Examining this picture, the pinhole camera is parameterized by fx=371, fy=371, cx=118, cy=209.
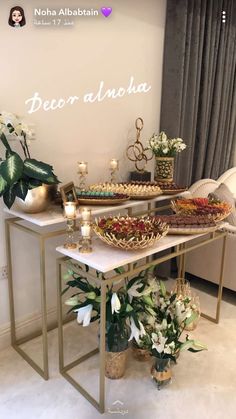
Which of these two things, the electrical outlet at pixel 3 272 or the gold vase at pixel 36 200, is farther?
the electrical outlet at pixel 3 272

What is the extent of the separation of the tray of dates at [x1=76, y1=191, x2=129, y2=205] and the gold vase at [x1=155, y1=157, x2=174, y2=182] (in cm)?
55

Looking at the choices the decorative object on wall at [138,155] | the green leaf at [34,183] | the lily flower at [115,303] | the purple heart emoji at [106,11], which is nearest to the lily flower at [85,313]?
the lily flower at [115,303]

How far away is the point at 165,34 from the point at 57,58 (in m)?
1.01

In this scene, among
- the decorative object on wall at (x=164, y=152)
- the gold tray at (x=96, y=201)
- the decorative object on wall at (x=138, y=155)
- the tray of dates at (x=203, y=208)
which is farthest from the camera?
the decorative object on wall at (x=138, y=155)

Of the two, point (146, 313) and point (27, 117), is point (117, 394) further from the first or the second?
point (27, 117)

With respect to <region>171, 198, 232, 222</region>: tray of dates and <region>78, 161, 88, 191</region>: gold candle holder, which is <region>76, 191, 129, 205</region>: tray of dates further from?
<region>171, 198, 232, 222</region>: tray of dates

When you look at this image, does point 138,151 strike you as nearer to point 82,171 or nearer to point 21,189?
point 82,171

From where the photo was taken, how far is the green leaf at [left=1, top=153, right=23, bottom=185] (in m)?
1.72

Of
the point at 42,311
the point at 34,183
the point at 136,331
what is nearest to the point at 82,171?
the point at 34,183

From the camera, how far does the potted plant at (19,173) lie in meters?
1.75

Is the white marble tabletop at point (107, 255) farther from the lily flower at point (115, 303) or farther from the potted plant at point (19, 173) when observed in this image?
the potted plant at point (19, 173)

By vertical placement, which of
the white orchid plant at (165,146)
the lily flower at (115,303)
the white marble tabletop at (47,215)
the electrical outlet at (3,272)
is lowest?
the electrical outlet at (3,272)

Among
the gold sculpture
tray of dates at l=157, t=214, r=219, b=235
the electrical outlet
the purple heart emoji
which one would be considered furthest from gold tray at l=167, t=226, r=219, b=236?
the purple heart emoji

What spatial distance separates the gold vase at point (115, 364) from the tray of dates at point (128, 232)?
64 cm
